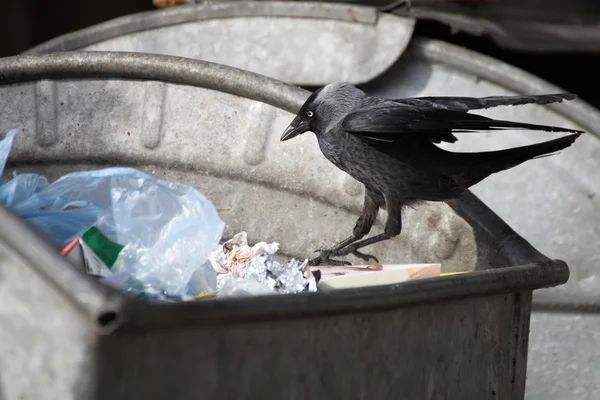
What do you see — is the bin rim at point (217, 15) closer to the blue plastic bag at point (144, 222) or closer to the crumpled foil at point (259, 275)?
the crumpled foil at point (259, 275)

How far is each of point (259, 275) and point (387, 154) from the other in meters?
0.65

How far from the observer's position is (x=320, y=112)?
7.70 feet

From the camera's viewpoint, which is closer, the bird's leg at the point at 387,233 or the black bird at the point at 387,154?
the black bird at the point at 387,154

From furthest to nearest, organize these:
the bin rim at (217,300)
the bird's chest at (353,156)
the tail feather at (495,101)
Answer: the bird's chest at (353,156) < the tail feather at (495,101) < the bin rim at (217,300)

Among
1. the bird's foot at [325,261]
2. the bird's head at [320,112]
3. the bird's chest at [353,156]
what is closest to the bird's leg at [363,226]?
the bird's foot at [325,261]

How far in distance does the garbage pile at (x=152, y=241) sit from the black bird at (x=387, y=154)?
1.49 feet

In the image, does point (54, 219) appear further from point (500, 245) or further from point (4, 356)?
point (500, 245)

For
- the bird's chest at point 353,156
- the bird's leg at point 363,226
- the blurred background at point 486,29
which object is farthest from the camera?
the blurred background at point 486,29

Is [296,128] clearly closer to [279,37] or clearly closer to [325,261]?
[325,261]

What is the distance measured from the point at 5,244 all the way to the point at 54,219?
52 centimetres

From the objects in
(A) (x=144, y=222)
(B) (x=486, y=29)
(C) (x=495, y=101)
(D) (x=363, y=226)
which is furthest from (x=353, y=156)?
(B) (x=486, y=29)

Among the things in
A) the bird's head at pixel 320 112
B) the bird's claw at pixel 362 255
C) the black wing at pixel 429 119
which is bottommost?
the bird's claw at pixel 362 255

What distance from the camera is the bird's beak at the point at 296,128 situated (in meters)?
2.34

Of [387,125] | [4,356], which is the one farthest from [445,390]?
[4,356]
